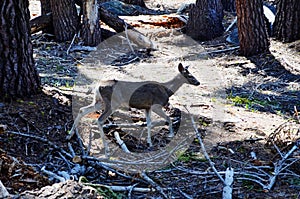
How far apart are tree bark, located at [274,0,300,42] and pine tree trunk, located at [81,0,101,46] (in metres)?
4.19

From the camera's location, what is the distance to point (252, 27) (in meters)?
11.0

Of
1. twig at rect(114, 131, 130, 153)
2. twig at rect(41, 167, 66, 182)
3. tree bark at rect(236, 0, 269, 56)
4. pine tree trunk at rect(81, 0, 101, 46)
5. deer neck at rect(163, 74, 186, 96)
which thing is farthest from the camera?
pine tree trunk at rect(81, 0, 101, 46)

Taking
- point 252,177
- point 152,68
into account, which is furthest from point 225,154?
point 152,68

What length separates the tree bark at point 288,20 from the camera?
1133 centimetres

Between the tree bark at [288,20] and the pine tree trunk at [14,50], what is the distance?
22.1 ft

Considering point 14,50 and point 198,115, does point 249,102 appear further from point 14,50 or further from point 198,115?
point 14,50

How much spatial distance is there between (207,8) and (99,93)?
8049 mm

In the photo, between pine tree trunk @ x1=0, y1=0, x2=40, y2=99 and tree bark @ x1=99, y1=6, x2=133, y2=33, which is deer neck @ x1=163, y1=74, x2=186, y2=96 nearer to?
pine tree trunk @ x1=0, y1=0, x2=40, y2=99

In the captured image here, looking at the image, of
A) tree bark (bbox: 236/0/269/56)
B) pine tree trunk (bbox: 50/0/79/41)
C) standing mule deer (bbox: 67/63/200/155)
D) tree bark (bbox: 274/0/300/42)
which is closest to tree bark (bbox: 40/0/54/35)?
pine tree trunk (bbox: 50/0/79/41)

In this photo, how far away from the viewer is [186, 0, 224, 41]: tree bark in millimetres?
13516

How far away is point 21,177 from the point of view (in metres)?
4.21

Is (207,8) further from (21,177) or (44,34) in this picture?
(21,177)

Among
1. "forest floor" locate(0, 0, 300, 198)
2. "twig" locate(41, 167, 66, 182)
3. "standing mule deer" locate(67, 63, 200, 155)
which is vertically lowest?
"forest floor" locate(0, 0, 300, 198)

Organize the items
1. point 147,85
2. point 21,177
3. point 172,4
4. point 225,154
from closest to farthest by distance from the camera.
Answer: point 21,177
point 225,154
point 147,85
point 172,4
